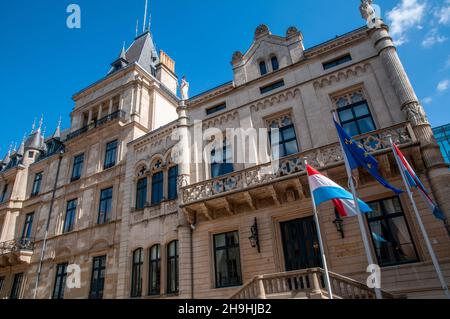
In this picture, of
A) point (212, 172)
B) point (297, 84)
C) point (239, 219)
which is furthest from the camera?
point (212, 172)

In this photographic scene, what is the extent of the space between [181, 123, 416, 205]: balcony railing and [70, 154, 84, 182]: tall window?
12.6 meters

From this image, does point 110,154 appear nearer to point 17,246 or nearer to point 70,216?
point 70,216

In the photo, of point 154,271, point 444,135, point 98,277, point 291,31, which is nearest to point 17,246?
point 98,277

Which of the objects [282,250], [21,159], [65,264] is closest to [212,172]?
[282,250]

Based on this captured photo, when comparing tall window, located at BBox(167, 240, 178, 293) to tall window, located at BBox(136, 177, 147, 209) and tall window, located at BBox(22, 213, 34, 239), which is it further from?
tall window, located at BBox(22, 213, 34, 239)

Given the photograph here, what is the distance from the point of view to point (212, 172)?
1731cm

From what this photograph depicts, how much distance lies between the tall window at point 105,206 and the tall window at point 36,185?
930cm

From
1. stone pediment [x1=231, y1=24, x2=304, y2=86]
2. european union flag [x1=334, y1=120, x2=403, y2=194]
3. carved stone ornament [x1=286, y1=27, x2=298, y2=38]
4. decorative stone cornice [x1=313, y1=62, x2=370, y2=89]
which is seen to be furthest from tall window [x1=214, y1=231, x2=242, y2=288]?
carved stone ornament [x1=286, y1=27, x2=298, y2=38]

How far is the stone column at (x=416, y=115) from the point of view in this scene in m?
11.0

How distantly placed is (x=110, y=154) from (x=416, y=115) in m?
19.7

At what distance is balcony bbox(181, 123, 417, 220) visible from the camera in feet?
39.8

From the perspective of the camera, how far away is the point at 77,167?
979 inches
